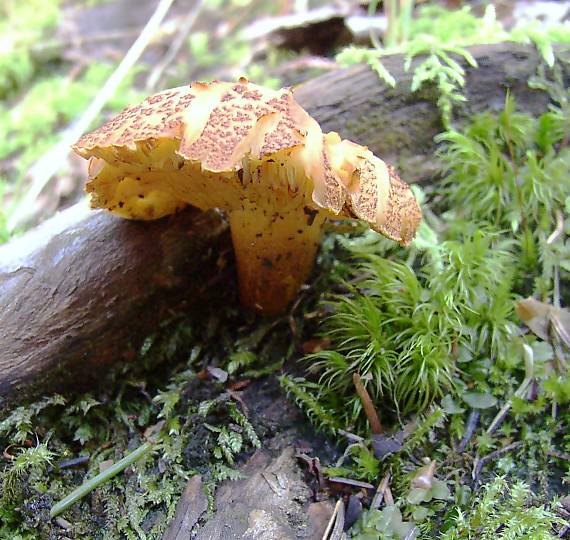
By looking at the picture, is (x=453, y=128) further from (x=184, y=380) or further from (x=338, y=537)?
(x=338, y=537)

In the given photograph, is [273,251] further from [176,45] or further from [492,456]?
[176,45]

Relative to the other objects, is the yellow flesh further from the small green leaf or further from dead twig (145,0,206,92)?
dead twig (145,0,206,92)

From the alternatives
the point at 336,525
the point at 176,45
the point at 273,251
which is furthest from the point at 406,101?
the point at 176,45

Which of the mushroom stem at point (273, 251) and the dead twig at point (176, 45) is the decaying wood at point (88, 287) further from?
the dead twig at point (176, 45)

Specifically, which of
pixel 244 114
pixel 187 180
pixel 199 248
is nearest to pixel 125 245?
pixel 199 248

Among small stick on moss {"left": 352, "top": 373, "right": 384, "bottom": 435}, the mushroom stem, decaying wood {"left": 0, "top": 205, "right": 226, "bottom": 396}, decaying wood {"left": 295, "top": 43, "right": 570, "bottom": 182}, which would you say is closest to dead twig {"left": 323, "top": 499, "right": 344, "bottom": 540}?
small stick on moss {"left": 352, "top": 373, "right": 384, "bottom": 435}
